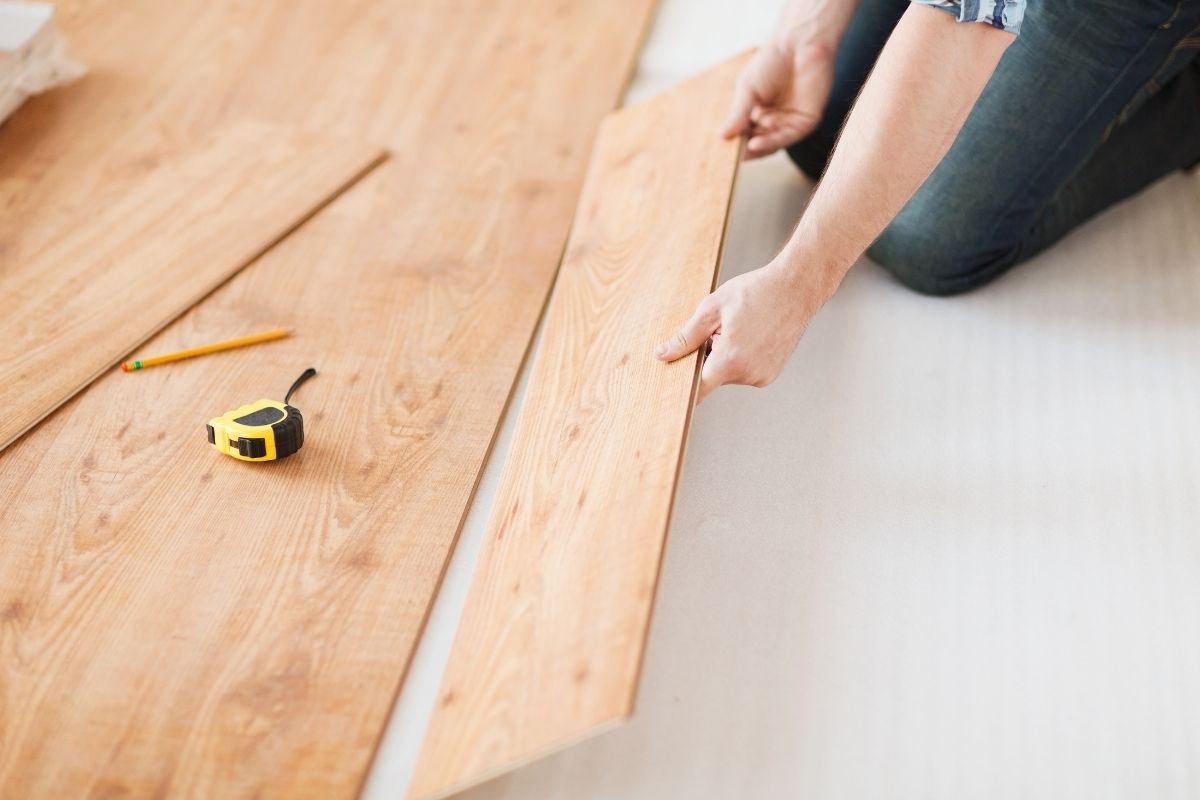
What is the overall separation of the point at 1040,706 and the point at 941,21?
84 cm

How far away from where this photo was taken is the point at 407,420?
5.35ft

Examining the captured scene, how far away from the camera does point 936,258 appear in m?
1.91

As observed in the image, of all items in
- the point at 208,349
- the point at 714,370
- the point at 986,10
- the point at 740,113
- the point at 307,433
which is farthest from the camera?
the point at 740,113

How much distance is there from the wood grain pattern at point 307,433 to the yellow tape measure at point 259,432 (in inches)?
1.2

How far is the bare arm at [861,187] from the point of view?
140cm

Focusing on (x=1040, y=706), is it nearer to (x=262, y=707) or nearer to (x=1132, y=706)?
(x=1132, y=706)

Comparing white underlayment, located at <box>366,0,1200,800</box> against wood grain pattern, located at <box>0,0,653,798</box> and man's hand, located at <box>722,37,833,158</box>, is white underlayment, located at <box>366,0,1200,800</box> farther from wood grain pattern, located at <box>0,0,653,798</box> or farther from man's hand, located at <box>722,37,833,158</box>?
man's hand, located at <box>722,37,833,158</box>

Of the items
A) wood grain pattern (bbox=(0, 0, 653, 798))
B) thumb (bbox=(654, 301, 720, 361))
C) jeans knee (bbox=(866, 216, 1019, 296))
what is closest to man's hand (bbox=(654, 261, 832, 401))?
thumb (bbox=(654, 301, 720, 361))

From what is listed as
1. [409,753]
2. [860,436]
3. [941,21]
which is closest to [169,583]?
[409,753]

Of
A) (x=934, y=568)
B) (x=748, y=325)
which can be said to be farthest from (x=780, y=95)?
(x=934, y=568)

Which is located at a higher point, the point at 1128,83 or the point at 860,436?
the point at 1128,83

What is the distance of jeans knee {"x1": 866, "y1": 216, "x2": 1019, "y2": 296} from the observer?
190cm

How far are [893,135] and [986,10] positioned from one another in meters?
0.18

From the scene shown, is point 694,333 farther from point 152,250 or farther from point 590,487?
point 152,250
